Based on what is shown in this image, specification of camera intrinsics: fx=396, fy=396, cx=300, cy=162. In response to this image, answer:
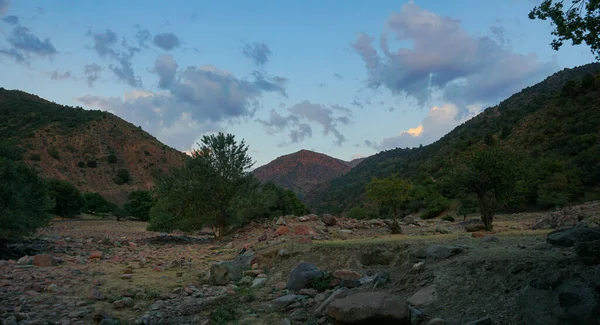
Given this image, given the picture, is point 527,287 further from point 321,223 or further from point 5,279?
point 321,223

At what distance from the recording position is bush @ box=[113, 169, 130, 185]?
7162 centimetres

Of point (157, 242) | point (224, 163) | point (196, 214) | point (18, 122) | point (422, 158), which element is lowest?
point (157, 242)

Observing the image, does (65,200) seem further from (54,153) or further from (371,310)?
(371,310)

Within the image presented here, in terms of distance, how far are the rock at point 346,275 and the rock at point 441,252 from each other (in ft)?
5.38

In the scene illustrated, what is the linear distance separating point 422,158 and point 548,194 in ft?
132

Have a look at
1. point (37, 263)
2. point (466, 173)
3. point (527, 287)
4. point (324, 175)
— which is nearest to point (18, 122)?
point (37, 263)

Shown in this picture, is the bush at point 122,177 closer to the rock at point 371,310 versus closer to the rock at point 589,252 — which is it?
the rock at point 371,310

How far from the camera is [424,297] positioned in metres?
6.88

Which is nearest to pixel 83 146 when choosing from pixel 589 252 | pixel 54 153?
pixel 54 153

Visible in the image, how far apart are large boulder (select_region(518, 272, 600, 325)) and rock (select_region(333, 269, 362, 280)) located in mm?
4362

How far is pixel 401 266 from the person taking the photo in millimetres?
9016

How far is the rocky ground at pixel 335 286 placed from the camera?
5484mm

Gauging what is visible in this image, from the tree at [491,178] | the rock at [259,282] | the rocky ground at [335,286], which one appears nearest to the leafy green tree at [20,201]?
the rocky ground at [335,286]

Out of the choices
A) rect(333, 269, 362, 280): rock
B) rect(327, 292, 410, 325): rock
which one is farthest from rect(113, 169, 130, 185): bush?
rect(327, 292, 410, 325): rock
